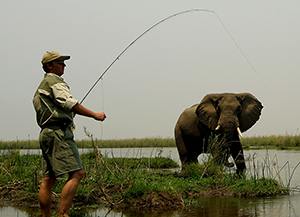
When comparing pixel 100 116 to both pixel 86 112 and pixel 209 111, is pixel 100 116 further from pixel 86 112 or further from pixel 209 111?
pixel 209 111

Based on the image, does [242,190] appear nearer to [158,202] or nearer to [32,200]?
[158,202]

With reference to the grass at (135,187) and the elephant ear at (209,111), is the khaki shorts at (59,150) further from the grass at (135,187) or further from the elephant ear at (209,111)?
the elephant ear at (209,111)

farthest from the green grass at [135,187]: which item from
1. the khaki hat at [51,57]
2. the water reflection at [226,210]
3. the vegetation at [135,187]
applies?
the khaki hat at [51,57]

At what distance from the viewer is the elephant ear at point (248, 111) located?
10.6 metres

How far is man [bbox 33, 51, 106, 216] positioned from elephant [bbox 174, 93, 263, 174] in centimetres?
500

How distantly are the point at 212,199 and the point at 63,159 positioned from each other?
2921 mm

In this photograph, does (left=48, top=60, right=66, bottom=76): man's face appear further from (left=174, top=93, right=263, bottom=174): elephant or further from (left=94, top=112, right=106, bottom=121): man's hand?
(left=174, top=93, right=263, bottom=174): elephant

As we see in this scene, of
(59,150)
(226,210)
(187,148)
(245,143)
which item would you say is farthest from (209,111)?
(245,143)

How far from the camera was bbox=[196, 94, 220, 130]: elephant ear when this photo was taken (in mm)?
10734

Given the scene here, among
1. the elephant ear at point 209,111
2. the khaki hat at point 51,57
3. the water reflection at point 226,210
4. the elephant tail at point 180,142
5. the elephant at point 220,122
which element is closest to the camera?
the khaki hat at point 51,57

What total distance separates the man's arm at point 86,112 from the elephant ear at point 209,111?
21.8 feet

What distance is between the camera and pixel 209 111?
10.9 metres

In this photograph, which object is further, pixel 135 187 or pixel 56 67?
pixel 135 187

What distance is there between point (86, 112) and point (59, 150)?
485 mm
